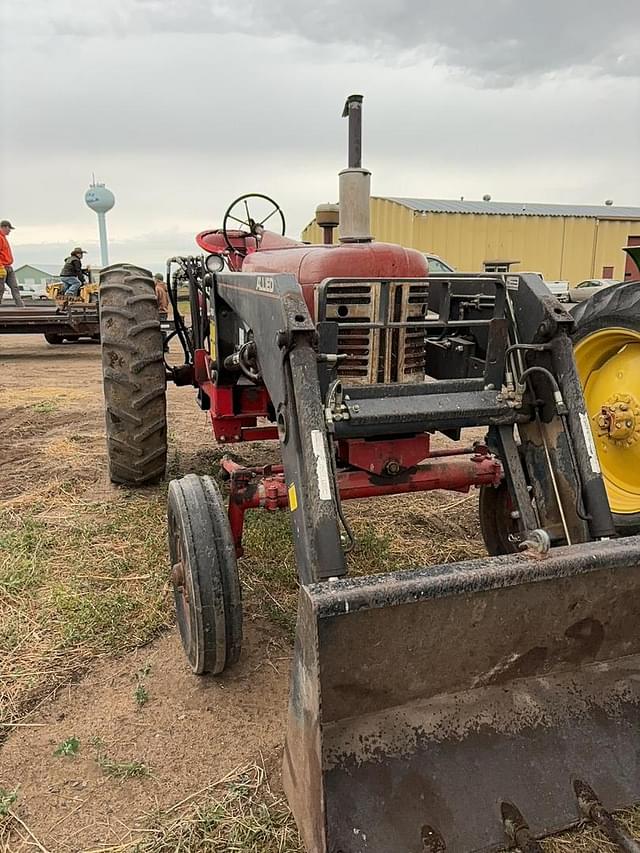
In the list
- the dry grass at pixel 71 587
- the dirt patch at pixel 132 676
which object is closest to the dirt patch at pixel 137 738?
the dirt patch at pixel 132 676

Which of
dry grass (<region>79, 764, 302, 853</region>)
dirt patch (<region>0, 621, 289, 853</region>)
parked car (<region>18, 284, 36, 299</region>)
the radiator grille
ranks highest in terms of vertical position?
the radiator grille

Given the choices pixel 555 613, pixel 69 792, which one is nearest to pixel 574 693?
pixel 555 613

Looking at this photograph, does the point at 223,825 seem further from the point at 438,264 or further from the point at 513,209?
the point at 513,209

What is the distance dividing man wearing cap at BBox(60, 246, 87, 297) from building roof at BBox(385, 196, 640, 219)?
12367 mm

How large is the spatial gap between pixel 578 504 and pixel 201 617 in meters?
1.48

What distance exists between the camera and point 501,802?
2137 millimetres

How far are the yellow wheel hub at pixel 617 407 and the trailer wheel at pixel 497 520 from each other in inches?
23.8

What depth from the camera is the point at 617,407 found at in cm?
363

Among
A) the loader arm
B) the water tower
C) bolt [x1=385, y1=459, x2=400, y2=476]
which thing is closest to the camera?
the loader arm

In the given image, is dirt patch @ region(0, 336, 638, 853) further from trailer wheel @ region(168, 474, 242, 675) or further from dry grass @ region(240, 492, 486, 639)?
trailer wheel @ region(168, 474, 242, 675)

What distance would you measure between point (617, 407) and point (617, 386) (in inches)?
5.9

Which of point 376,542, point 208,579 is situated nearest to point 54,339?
point 376,542

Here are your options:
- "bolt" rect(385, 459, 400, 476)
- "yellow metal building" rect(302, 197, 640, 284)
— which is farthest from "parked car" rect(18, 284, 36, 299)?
"bolt" rect(385, 459, 400, 476)

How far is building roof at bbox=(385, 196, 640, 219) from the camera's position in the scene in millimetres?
23938
